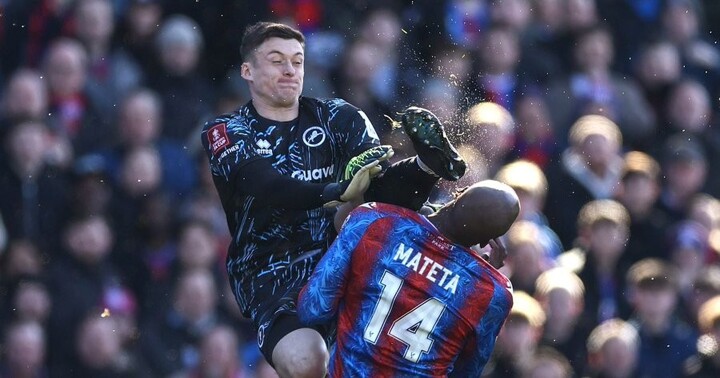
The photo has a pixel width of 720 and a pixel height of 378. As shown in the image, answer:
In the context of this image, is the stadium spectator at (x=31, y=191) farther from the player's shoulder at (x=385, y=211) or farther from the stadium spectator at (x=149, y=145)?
the player's shoulder at (x=385, y=211)

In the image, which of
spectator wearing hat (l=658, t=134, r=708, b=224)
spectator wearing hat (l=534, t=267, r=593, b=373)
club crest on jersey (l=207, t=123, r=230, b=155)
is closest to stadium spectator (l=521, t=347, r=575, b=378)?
spectator wearing hat (l=534, t=267, r=593, b=373)

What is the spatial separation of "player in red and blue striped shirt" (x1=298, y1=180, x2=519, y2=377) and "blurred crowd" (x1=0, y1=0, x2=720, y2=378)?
3.16m

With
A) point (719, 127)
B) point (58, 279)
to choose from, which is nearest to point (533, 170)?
point (719, 127)

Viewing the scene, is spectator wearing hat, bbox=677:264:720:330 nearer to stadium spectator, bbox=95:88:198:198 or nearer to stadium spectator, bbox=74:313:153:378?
stadium spectator, bbox=95:88:198:198

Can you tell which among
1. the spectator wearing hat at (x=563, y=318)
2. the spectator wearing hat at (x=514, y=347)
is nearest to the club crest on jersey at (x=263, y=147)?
the spectator wearing hat at (x=514, y=347)

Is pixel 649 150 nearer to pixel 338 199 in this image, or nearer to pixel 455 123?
pixel 455 123

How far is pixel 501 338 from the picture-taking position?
36.1ft

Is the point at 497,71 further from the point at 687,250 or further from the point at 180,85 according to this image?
the point at 180,85

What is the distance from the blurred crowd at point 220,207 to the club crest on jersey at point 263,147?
8.02 ft

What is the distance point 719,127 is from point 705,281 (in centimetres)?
227

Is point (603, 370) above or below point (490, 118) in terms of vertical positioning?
below

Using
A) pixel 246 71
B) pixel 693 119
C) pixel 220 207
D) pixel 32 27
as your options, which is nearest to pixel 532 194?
pixel 220 207

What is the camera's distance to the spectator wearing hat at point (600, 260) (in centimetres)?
1175

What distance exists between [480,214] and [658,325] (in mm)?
5141
